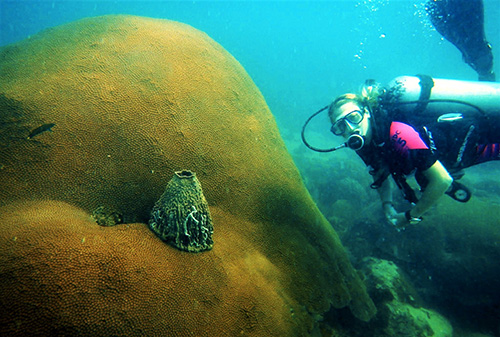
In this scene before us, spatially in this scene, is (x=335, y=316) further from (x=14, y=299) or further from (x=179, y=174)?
(x=14, y=299)

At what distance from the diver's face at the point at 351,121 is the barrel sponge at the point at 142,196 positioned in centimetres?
108

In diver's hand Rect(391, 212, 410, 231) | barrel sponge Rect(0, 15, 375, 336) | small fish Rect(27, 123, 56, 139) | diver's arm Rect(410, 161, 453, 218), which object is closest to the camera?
barrel sponge Rect(0, 15, 375, 336)

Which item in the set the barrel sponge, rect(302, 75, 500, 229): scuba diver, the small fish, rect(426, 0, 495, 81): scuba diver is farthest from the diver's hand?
the small fish

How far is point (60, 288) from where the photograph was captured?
1.64m

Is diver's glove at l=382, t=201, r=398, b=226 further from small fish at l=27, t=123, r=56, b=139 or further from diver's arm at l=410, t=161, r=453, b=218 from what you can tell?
small fish at l=27, t=123, r=56, b=139

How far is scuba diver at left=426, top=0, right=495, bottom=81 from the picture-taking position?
5.62 metres

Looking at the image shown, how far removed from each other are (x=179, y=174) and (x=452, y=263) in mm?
6437

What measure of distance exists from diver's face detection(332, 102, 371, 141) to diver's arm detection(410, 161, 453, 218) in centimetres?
97

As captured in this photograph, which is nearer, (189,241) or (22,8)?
(189,241)

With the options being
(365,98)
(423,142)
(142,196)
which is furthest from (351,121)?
(142,196)

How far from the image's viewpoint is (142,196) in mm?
2646

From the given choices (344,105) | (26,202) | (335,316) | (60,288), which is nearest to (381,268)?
(335,316)

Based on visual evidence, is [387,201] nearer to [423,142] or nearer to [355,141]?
[423,142]

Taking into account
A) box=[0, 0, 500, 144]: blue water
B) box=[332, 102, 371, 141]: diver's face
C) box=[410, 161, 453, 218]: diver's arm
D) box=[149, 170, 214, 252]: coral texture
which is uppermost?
box=[0, 0, 500, 144]: blue water
